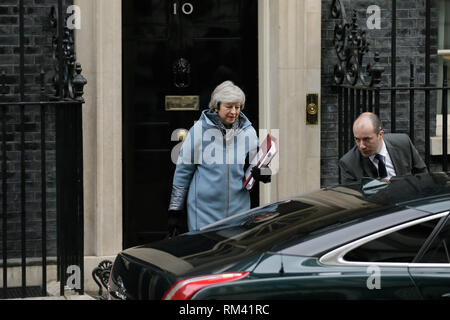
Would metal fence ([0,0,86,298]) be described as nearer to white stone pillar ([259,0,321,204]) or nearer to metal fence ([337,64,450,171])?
white stone pillar ([259,0,321,204])

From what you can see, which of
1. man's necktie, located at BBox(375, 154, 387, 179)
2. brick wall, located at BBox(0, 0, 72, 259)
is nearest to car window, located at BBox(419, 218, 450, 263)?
man's necktie, located at BBox(375, 154, 387, 179)

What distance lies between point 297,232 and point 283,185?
3.80 meters

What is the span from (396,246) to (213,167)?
84.3 inches

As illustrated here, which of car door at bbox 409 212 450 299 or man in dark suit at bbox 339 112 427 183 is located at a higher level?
man in dark suit at bbox 339 112 427 183

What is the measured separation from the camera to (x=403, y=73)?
8773 millimetres

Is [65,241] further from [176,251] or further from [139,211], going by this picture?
[176,251]

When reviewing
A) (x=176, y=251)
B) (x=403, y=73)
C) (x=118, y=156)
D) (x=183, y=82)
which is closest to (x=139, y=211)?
(x=118, y=156)

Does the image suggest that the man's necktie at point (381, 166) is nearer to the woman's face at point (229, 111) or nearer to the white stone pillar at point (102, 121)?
the woman's face at point (229, 111)

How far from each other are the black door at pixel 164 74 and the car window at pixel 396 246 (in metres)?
4.34

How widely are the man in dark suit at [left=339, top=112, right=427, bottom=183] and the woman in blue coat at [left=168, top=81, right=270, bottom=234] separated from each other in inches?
23.7

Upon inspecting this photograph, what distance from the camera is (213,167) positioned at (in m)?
6.48

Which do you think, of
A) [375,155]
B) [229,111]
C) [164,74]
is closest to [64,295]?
[229,111]

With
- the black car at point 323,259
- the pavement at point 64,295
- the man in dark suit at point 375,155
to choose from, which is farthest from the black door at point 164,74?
the black car at point 323,259

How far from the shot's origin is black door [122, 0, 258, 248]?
28.2ft
